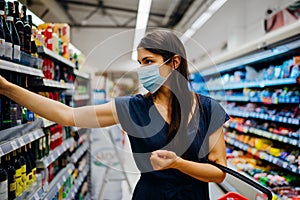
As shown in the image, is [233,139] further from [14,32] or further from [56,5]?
[56,5]

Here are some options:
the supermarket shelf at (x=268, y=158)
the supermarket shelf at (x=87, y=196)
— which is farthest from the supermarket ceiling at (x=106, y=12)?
the supermarket shelf at (x=87, y=196)

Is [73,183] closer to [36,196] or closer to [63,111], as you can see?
[36,196]

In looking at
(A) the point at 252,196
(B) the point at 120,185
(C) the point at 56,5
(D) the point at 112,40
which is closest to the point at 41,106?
(D) the point at 112,40

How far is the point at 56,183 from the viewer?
2.63m

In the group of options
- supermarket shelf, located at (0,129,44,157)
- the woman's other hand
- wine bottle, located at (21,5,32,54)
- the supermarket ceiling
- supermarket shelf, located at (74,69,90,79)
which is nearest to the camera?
the woman's other hand

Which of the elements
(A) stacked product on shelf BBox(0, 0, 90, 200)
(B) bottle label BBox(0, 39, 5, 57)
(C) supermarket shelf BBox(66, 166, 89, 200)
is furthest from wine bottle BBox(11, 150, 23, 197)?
(C) supermarket shelf BBox(66, 166, 89, 200)

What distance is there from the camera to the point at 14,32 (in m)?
1.94

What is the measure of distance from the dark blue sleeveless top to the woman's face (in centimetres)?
17

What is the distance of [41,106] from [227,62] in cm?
430

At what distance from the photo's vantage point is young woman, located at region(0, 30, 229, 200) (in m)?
1.42

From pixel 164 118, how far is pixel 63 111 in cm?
48

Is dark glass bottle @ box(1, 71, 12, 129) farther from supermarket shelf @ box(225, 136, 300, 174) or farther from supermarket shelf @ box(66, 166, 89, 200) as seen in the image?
supermarket shelf @ box(225, 136, 300, 174)

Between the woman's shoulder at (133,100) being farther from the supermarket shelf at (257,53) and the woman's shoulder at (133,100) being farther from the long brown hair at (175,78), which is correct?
the supermarket shelf at (257,53)

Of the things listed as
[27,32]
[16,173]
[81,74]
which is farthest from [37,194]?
Answer: [81,74]
